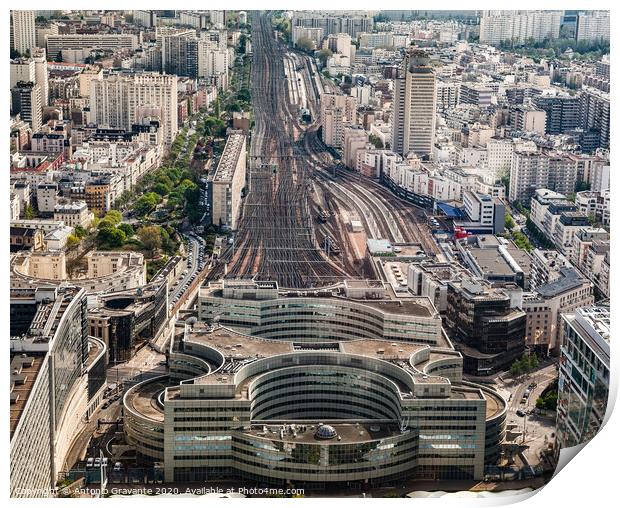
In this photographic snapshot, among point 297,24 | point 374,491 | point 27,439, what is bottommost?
point 374,491

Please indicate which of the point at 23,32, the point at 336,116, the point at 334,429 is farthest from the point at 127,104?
the point at 334,429

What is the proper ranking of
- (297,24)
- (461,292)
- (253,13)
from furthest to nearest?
(253,13) → (297,24) → (461,292)

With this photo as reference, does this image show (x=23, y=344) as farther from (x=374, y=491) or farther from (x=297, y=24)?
(x=297, y=24)

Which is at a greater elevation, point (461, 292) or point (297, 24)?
point (297, 24)

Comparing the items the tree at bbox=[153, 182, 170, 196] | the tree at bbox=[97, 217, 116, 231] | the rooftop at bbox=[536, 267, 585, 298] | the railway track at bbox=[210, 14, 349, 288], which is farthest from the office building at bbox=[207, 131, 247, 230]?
the rooftop at bbox=[536, 267, 585, 298]

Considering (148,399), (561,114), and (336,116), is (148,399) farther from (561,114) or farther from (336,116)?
(561,114)

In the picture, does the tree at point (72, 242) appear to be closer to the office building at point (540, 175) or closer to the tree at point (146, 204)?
the tree at point (146, 204)

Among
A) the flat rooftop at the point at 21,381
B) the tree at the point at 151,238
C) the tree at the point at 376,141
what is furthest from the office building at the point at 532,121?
the flat rooftop at the point at 21,381

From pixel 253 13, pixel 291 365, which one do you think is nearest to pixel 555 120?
pixel 253 13
